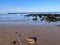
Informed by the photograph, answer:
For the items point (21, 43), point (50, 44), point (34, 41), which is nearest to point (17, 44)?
point (21, 43)

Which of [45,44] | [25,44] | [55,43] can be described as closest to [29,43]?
[25,44]

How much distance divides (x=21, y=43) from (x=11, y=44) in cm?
66

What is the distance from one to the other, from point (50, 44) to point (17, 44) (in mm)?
2172

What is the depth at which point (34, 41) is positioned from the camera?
12273mm

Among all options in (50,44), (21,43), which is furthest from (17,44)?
(50,44)

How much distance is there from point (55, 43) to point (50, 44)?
44 centimetres

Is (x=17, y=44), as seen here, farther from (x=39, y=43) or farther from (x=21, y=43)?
(x=39, y=43)

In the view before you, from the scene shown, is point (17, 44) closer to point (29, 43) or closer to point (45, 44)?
point (29, 43)

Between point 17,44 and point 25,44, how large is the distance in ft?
1.68

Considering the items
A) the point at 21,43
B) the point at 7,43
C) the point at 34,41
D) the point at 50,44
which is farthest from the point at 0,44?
the point at 50,44

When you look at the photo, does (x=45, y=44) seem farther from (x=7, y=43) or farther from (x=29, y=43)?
(x=7, y=43)

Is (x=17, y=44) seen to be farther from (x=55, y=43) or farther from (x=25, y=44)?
(x=55, y=43)

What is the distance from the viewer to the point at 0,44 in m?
11.8

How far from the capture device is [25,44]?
1172cm
